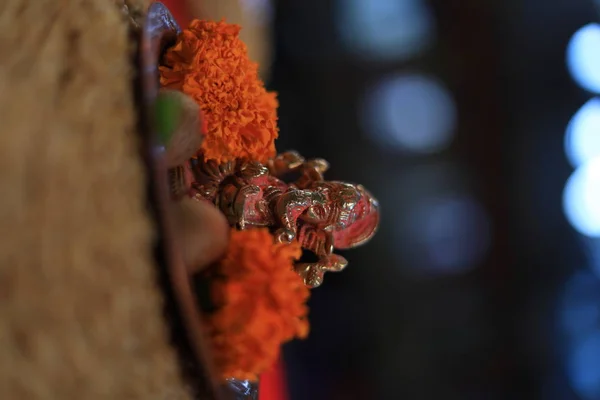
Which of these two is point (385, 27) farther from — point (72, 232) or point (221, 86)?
point (72, 232)

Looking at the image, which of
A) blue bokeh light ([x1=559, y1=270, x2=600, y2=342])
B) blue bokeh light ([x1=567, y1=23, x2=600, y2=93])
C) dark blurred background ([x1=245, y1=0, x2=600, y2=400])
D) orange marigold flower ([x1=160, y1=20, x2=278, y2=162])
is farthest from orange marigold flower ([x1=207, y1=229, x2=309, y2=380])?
blue bokeh light ([x1=567, y1=23, x2=600, y2=93])

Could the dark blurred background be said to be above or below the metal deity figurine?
below

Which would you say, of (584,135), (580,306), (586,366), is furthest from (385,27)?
(586,366)

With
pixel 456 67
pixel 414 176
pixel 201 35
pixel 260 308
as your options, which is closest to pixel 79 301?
pixel 260 308

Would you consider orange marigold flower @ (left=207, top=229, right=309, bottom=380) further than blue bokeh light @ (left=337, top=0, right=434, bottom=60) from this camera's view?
No

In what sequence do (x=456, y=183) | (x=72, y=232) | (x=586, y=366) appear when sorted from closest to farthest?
(x=72, y=232) → (x=586, y=366) → (x=456, y=183)

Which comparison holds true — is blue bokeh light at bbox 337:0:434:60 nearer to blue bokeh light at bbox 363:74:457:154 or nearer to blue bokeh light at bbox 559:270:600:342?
Result: blue bokeh light at bbox 363:74:457:154

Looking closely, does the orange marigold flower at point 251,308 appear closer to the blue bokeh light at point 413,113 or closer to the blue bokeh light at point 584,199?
the blue bokeh light at point 413,113
